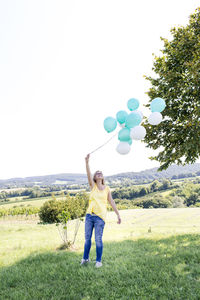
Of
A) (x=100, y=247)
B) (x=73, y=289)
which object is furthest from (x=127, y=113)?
(x=73, y=289)

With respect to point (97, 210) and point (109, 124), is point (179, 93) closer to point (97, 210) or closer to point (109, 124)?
point (109, 124)

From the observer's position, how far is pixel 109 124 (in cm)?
550

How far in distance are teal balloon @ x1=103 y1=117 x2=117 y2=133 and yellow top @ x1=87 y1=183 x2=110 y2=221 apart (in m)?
1.56

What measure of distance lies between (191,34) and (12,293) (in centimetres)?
1073

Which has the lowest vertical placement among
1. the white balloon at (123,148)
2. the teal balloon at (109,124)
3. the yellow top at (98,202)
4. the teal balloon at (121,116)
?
the yellow top at (98,202)

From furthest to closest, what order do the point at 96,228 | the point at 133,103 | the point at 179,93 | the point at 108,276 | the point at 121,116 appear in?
the point at 179,93 → the point at 133,103 → the point at 121,116 → the point at 96,228 → the point at 108,276

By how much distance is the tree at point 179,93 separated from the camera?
8.59 metres

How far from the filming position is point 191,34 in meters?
9.23

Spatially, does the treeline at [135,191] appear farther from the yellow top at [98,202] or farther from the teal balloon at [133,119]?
the yellow top at [98,202]

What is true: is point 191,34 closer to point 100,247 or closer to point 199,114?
point 199,114

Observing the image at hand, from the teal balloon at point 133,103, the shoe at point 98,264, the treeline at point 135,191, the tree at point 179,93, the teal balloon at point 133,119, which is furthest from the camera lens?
the treeline at point 135,191

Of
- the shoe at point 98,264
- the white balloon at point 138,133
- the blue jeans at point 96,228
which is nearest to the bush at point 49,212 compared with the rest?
the shoe at point 98,264

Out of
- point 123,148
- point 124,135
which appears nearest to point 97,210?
point 123,148

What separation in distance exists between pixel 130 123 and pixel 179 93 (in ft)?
16.2
